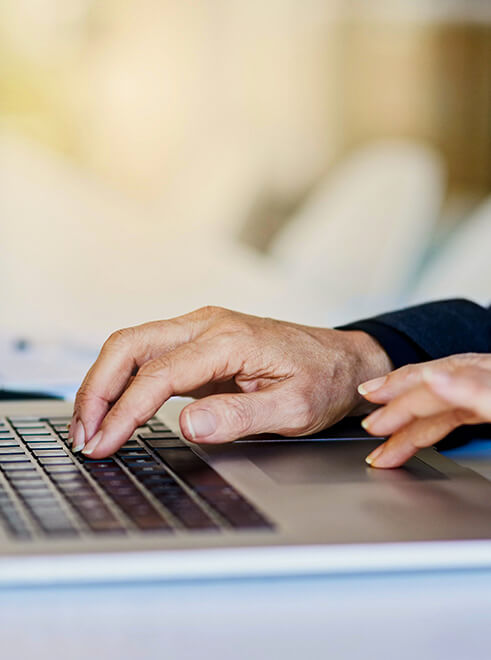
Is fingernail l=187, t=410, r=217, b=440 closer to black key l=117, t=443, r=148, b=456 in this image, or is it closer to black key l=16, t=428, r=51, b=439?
black key l=117, t=443, r=148, b=456

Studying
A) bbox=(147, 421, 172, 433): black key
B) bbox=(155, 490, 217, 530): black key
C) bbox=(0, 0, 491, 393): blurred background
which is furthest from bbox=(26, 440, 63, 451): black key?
bbox=(0, 0, 491, 393): blurred background

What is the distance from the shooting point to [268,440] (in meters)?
0.79

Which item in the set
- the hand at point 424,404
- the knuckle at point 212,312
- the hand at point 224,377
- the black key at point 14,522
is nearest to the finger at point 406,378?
the hand at point 424,404

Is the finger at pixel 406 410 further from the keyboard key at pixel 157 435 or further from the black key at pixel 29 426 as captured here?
the black key at pixel 29 426

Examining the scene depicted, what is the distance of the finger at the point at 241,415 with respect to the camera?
0.71 meters

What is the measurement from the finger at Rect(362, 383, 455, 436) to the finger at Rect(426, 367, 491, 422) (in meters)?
0.02

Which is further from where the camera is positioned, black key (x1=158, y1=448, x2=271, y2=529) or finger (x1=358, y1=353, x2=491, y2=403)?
finger (x1=358, y1=353, x2=491, y2=403)

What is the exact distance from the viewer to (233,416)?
2.40 ft

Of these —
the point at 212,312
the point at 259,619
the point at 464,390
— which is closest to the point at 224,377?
the point at 212,312

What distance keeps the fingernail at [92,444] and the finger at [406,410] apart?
0.70 feet

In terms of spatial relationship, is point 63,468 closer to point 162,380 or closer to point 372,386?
point 162,380

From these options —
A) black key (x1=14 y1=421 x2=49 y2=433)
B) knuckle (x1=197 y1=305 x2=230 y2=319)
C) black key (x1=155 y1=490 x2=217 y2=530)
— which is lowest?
black key (x1=14 y1=421 x2=49 y2=433)

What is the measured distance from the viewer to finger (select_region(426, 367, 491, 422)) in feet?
1.83

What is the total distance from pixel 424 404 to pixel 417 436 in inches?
1.6
